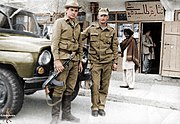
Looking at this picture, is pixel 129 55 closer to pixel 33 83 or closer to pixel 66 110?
pixel 66 110

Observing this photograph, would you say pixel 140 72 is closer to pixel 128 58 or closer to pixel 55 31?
pixel 128 58

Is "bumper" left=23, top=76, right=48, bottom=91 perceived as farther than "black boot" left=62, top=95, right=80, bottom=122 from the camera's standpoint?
No

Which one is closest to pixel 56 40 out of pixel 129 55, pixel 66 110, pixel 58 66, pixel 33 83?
pixel 58 66

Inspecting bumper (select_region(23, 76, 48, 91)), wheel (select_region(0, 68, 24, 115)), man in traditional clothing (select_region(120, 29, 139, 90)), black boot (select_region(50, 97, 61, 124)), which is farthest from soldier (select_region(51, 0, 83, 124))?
man in traditional clothing (select_region(120, 29, 139, 90))

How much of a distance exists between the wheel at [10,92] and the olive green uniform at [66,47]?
57 centimetres

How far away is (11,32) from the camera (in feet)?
17.6

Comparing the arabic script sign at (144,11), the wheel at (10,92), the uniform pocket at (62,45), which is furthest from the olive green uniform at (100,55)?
the arabic script sign at (144,11)

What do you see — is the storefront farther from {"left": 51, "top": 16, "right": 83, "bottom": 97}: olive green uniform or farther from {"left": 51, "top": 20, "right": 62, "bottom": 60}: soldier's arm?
{"left": 51, "top": 20, "right": 62, "bottom": 60}: soldier's arm

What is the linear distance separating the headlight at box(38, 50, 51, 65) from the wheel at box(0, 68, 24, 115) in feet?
1.59

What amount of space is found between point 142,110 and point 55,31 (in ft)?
8.52

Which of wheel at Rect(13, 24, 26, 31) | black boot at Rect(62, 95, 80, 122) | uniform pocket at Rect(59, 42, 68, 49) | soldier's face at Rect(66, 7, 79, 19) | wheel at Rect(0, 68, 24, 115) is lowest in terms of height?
black boot at Rect(62, 95, 80, 122)

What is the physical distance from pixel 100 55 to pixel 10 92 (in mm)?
1603

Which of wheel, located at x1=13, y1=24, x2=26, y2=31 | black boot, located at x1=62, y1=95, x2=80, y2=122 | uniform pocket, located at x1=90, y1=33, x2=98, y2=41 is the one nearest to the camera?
black boot, located at x1=62, y1=95, x2=80, y2=122

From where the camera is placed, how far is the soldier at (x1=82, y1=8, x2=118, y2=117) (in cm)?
508
